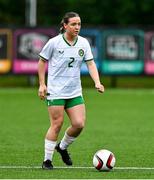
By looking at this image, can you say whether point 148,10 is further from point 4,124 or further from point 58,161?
point 58,161

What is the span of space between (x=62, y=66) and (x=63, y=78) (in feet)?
0.56

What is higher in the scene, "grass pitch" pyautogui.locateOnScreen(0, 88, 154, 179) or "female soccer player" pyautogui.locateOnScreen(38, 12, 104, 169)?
"female soccer player" pyautogui.locateOnScreen(38, 12, 104, 169)

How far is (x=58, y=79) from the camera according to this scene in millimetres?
11844

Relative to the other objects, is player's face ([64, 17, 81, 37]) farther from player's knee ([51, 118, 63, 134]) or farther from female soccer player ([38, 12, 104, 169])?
player's knee ([51, 118, 63, 134])

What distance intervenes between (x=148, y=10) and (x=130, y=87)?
18.0 m

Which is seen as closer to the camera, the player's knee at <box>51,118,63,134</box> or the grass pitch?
the grass pitch

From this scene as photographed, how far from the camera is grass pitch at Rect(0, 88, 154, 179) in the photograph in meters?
11.6

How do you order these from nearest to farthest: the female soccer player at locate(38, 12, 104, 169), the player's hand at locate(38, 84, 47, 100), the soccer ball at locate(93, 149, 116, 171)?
the soccer ball at locate(93, 149, 116, 171)
the player's hand at locate(38, 84, 47, 100)
the female soccer player at locate(38, 12, 104, 169)

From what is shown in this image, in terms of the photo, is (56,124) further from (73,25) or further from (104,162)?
(73,25)

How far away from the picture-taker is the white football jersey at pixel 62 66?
11.8m

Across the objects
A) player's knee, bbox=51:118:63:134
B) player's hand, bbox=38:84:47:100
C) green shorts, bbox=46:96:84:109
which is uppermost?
player's hand, bbox=38:84:47:100

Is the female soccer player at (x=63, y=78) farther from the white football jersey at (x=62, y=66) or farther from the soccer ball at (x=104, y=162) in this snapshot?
the soccer ball at (x=104, y=162)

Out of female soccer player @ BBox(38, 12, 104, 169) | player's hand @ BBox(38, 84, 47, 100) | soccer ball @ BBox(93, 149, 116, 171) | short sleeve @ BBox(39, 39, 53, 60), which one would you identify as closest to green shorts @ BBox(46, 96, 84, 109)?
female soccer player @ BBox(38, 12, 104, 169)

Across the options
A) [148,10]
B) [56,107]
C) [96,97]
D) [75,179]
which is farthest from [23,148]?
[148,10]
